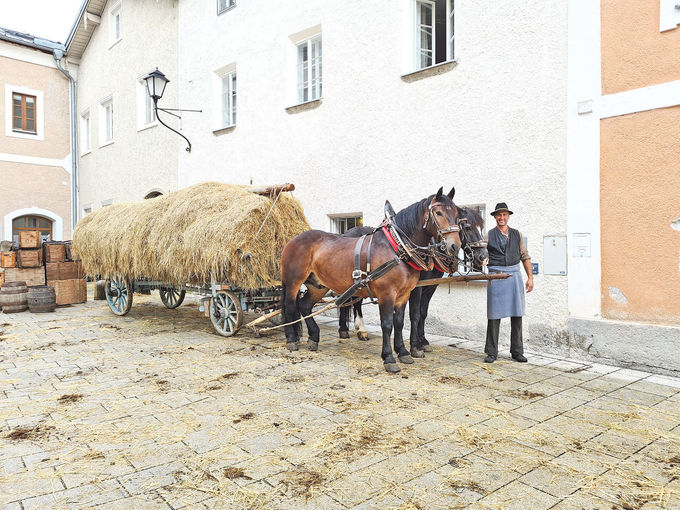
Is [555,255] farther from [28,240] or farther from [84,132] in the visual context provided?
[84,132]

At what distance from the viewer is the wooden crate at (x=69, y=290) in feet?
34.3

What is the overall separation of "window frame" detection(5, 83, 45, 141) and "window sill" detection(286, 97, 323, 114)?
12.0m

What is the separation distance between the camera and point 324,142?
879 cm

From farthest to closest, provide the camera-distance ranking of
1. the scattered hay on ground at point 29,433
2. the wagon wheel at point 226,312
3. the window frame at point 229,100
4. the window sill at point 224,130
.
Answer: the window frame at point 229,100 < the window sill at point 224,130 < the wagon wheel at point 226,312 < the scattered hay on ground at point 29,433

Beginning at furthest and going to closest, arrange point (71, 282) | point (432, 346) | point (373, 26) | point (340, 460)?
point (71, 282) < point (373, 26) < point (432, 346) < point (340, 460)

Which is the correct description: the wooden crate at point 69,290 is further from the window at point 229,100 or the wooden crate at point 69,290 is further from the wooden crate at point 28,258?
the window at point 229,100

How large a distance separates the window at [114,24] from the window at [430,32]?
38.3ft

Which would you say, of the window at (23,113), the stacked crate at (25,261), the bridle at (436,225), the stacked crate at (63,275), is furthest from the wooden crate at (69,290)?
the window at (23,113)

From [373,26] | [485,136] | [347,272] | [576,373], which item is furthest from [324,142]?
[576,373]

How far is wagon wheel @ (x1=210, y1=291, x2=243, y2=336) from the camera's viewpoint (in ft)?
21.6

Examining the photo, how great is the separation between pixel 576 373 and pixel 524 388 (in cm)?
94

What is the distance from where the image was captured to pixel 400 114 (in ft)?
24.6

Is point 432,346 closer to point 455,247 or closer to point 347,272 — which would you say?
point 347,272

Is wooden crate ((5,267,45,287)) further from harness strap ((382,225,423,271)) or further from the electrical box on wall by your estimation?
the electrical box on wall
